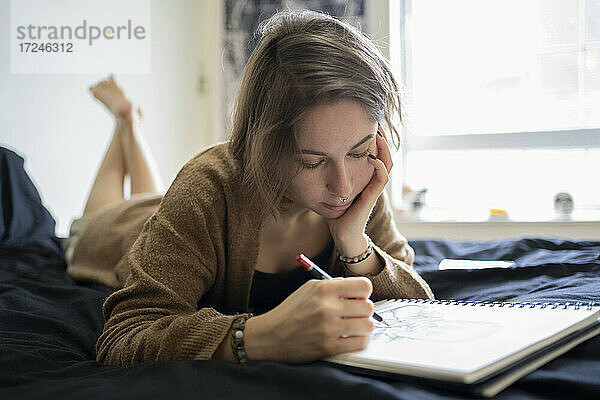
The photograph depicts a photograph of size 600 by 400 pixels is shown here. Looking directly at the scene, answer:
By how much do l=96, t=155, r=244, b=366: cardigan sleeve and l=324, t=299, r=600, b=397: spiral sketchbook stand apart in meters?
0.19

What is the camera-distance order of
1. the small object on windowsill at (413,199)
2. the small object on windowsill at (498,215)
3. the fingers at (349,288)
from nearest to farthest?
the fingers at (349,288)
the small object on windowsill at (498,215)
the small object on windowsill at (413,199)

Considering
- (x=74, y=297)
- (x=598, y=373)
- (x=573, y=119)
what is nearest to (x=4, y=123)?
(x=74, y=297)

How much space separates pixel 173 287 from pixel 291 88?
347 millimetres

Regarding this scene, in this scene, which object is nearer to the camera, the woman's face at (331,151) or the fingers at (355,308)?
the fingers at (355,308)

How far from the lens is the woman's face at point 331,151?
3.14 ft

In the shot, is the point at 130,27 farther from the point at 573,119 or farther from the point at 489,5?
the point at 573,119

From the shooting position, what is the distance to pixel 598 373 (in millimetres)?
705

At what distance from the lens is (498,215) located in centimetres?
289

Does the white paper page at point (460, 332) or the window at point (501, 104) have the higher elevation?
the window at point (501, 104)

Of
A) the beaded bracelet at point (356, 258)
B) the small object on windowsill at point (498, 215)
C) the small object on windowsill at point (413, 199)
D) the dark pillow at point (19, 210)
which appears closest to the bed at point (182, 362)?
the dark pillow at point (19, 210)

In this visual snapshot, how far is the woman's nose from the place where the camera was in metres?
0.98

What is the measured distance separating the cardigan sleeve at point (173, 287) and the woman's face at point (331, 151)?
158 millimetres

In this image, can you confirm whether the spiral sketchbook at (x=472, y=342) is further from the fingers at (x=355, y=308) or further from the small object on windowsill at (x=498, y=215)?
the small object on windowsill at (x=498, y=215)

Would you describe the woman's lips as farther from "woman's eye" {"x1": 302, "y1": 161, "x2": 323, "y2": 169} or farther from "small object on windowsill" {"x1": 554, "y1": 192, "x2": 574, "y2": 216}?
"small object on windowsill" {"x1": 554, "y1": 192, "x2": 574, "y2": 216}
